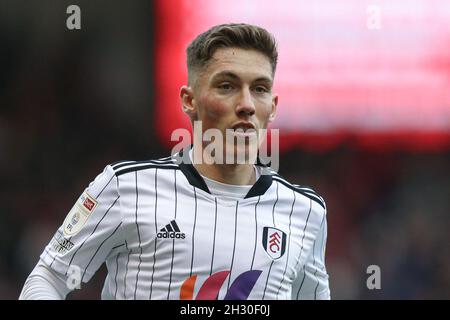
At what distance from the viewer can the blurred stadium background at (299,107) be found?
26.4 ft

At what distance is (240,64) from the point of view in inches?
129

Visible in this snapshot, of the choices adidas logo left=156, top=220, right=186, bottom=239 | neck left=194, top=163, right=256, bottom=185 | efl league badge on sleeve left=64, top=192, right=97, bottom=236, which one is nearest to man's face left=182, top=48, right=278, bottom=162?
neck left=194, top=163, right=256, bottom=185

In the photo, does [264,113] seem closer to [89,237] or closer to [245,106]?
[245,106]

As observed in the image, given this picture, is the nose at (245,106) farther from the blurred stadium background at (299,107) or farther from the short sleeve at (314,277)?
the blurred stadium background at (299,107)

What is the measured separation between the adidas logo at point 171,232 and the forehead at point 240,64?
63 cm

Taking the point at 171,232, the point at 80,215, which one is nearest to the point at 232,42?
the point at 171,232

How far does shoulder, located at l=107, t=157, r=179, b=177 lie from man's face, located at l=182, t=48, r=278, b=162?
0.23 meters

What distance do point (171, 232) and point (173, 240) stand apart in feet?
0.11

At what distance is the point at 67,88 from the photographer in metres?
8.47

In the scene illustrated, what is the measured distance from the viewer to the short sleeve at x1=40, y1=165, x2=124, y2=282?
313 centimetres

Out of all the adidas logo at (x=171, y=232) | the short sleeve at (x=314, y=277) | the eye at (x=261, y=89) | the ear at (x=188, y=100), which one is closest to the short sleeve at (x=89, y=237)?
the adidas logo at (x=171, y=232)

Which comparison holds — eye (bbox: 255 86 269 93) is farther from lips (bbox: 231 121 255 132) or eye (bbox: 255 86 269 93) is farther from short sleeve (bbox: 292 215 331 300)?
short sleeve (bbox: 292 215 331 300)

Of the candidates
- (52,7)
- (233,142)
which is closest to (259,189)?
(233,142)

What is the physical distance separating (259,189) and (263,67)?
20.3 inches
